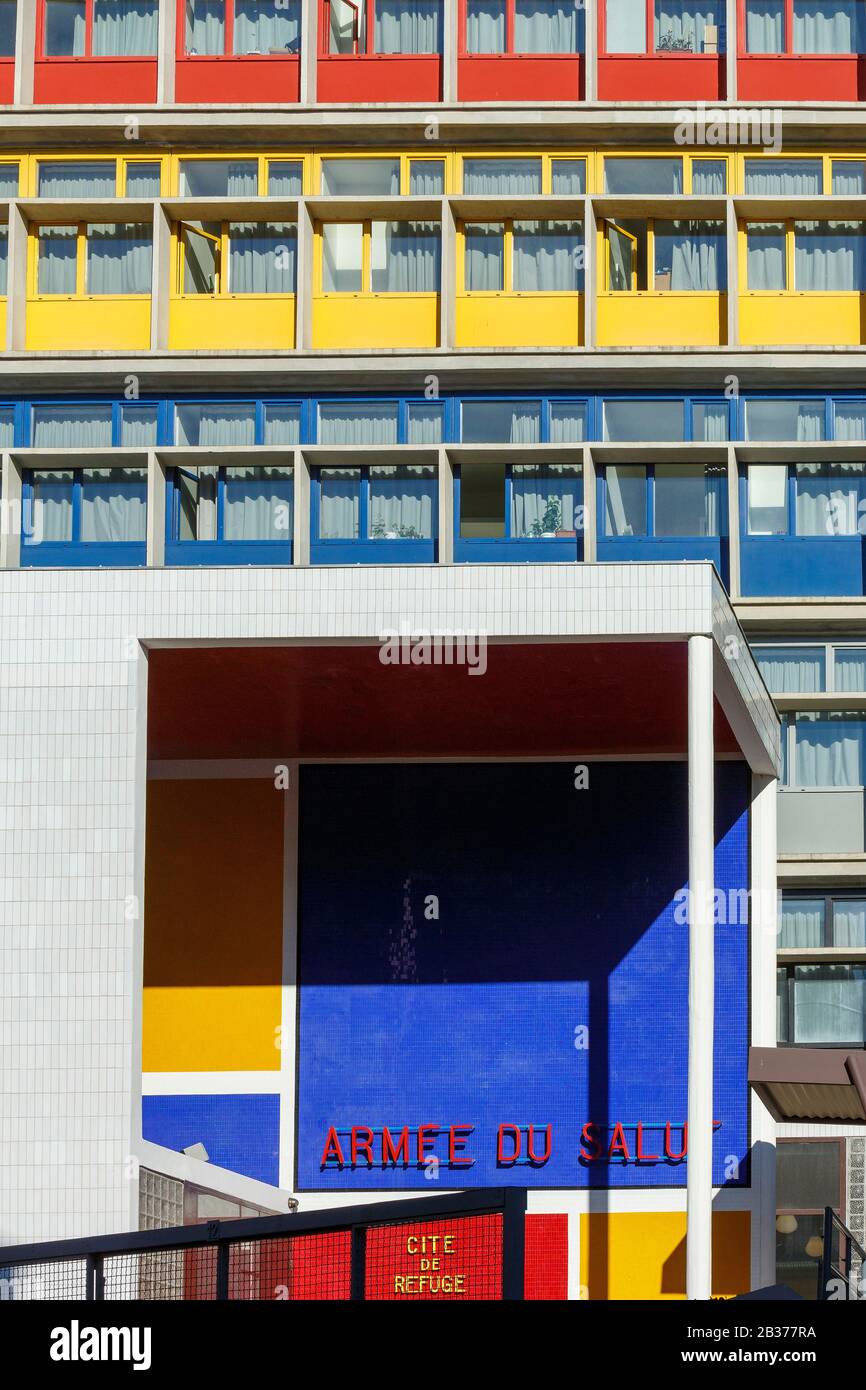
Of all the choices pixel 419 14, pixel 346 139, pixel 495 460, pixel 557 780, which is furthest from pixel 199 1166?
pixel 419 14

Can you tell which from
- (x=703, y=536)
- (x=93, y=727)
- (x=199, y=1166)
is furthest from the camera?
(x=703, y=536)

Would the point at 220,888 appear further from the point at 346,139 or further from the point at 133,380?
the point at 346,139

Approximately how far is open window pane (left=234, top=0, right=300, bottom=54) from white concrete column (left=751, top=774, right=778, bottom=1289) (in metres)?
11.0

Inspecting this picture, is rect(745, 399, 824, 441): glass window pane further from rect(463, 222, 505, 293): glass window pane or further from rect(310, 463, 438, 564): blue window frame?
rect(310, 463, 438, 564): blue window frame

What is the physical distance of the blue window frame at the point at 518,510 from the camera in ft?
75.5

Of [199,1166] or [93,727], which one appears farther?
[199,1166]

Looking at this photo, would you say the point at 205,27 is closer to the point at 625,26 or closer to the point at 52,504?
the point at 625,26

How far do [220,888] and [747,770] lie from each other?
5705 mm

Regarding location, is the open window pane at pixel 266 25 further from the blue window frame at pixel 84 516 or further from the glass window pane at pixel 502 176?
the blue window frame at pixel 84 516

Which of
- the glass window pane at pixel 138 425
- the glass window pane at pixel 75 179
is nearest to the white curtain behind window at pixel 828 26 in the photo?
the glass window pane at pixel 75 179

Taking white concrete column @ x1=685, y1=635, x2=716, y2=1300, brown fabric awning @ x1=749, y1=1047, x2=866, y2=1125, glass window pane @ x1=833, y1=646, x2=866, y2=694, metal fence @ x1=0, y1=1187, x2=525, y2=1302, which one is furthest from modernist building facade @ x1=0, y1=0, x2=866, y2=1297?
metal fence @ x1=0, y1=1187, x2=525, y2=1302

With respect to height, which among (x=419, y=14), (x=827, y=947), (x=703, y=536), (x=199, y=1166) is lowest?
(x=199, y=1166)

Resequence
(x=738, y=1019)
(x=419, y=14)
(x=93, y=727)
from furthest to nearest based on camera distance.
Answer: (x=419, y=14) → (x=738, y=1019) → (x=93, y=727)

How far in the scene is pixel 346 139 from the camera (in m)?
24.1
